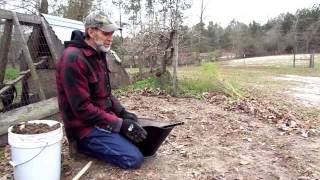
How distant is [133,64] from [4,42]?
10.2m

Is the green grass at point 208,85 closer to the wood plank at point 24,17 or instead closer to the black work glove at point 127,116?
the wood plank at point 24,17

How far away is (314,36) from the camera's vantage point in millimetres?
35125

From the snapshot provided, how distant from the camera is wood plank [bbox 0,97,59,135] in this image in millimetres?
4411

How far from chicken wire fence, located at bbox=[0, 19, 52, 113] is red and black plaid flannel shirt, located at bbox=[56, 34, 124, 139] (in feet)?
5.67

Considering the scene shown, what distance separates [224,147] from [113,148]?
1.59 meters

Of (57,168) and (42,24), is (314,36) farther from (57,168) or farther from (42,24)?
(57,168)

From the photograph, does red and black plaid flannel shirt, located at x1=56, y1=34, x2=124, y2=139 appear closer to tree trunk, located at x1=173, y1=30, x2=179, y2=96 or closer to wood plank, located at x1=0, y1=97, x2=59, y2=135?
wood plank, located at x1=0, y1=97, x2=59, y2=135

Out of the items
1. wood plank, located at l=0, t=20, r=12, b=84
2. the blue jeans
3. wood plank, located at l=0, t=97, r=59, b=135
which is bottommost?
the blue jeans

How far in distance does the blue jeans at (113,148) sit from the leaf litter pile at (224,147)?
95 millimetres

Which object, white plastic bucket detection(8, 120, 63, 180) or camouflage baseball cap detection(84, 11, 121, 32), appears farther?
camouflage baseball cap detection(84, 11, 121, 32)

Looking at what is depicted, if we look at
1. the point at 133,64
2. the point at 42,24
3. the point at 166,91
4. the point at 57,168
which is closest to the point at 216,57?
the point at 133,64

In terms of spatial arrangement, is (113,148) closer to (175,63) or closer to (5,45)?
(5,45)

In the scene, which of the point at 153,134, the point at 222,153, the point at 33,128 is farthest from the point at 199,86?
the point at 33,128

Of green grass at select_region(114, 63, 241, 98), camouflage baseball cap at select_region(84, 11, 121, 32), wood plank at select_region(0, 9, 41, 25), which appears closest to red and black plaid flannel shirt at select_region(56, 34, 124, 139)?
camouflage baseball cap at select_region(84, 11, 121, 32)
